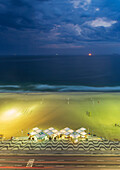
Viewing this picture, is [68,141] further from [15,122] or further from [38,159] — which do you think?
[15,122]

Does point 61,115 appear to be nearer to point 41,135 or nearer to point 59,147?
point 41,135

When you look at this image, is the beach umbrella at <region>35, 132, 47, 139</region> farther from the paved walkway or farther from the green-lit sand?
the green-lit sand

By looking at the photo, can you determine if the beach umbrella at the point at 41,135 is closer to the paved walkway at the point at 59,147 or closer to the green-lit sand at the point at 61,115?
the paved walkway at the point at 59,147

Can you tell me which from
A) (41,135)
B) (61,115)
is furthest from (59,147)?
(61,115)

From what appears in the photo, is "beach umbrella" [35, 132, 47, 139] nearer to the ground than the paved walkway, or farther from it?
farther from it

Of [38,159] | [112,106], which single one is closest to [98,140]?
[38,159]

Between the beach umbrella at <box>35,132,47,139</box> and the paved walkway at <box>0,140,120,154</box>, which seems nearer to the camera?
the paved walkway at <box>0,140,120,154</box>

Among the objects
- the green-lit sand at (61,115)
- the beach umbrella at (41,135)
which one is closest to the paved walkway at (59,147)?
the beach umbrella at (41,135)

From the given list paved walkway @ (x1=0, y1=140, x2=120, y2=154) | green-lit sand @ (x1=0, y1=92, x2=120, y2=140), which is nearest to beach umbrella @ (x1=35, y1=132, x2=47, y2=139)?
paved walkway @ (x1=0, y1=140, x2=120, y2=154)
